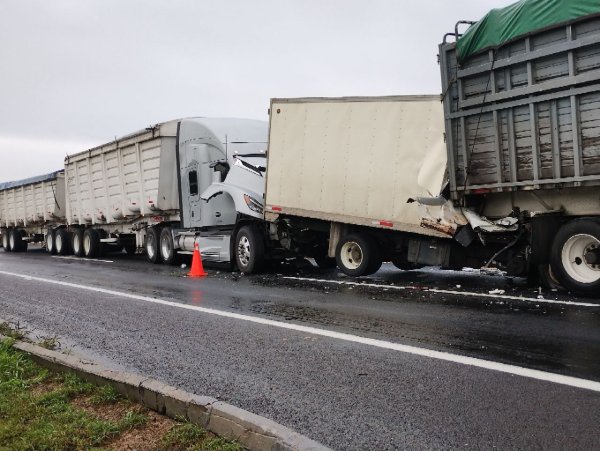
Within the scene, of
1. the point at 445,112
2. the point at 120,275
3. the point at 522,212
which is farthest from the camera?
the point at 120,275

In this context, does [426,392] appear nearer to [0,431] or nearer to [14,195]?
[0,431]

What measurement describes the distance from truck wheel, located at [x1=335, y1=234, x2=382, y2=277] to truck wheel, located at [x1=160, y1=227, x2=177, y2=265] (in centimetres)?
629

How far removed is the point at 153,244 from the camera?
56.3ft

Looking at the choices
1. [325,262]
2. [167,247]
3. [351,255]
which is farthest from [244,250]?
[167,247]

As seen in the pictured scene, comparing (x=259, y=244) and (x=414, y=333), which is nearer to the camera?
(x=414, y=333)

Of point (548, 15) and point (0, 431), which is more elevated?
point (548, 15)

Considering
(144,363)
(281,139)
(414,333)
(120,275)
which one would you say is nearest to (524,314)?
(414,333)

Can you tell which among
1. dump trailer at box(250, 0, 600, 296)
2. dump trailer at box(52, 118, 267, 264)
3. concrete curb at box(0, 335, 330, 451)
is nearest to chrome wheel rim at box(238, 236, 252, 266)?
dump trailer at box(52, 118, 267, 264)

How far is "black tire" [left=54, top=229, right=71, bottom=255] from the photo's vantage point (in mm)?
23672

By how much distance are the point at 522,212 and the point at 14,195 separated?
25397 mm

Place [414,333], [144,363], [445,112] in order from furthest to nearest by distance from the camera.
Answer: [445,112], [414,333], [144,363]

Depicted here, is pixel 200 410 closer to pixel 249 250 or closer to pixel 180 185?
pixel 249 250

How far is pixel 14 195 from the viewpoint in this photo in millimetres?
28016

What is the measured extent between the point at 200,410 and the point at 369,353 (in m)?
2.20
